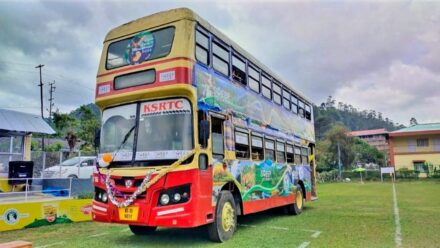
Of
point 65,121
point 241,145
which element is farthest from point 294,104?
point 65,121

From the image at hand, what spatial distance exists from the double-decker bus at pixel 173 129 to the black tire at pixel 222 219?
0.06 feet

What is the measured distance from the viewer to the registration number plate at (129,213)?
592cm

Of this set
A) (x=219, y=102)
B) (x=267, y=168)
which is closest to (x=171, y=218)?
(x=219, y=102)

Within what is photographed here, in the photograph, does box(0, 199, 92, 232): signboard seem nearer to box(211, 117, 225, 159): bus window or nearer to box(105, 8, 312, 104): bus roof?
box(105, 8, 312, 104): bus roof

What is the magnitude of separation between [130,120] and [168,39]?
166 cm

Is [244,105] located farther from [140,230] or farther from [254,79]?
[140,230]

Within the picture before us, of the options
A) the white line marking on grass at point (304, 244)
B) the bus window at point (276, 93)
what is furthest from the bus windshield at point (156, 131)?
the bus window at point (276, 93)

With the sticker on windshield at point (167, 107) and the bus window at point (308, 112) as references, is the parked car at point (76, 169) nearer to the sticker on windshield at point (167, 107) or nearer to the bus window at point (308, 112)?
the bus window at point (308, 112)

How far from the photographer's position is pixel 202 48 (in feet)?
22.6

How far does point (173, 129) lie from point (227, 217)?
212 cm

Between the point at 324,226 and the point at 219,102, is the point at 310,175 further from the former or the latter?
the point at 219,102

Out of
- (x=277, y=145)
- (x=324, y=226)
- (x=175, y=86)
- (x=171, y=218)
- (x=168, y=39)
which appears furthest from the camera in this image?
(x=277, y=145)

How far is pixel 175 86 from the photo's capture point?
20.2ft

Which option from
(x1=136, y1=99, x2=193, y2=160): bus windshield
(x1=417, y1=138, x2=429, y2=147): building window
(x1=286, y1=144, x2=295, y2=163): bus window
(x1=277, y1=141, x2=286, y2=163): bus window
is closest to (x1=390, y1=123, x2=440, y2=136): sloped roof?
(x1=417, y1=138, x2=429, y2=147): building window
